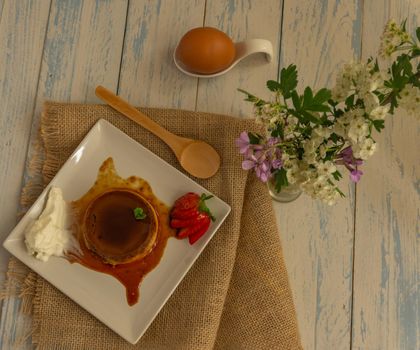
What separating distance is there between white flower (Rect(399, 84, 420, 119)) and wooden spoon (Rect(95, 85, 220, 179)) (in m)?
0.40

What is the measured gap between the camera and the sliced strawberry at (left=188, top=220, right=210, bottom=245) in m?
0.95

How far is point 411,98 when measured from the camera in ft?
2.27

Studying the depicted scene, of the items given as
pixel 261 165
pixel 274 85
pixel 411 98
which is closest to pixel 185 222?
pixel 261 165

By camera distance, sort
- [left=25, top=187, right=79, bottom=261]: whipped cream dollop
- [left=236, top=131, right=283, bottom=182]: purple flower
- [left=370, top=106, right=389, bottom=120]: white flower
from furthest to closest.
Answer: [left=25, top=187, right=79, bottom=261]: whipped cream dollop
[left=236, top=131, right=283, bottom=182]: purple flower
[left=370, top=106, right=389, bottom=120]: white flower

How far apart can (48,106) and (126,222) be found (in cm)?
29

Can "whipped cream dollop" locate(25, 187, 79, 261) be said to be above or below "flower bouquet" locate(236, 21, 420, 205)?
below

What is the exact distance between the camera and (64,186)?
974 mm

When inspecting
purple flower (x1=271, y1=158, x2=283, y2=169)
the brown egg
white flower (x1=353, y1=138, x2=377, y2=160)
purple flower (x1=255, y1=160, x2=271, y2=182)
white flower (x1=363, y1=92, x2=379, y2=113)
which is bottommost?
purple flower (x1=255, y1=160, x2=271, y2=182)

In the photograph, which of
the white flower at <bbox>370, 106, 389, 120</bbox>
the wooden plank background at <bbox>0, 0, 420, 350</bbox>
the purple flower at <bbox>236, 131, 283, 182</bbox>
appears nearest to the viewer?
the white flower at <bbox>370, 106, 389, 120</bbox>

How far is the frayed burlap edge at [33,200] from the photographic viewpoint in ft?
3.12

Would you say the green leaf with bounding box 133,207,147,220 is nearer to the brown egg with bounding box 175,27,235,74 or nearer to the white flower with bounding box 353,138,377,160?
the brown egg with bounding box 175,27,235,74

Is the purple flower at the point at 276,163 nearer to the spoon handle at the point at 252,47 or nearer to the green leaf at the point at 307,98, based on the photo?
the green leaf at the point at 307,98

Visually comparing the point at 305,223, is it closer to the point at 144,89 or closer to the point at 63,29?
the point at 144,89

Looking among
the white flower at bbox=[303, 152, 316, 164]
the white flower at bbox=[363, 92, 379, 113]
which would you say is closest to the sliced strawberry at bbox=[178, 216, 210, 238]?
the white flower at bbox=[303, 152, 316, 164]
